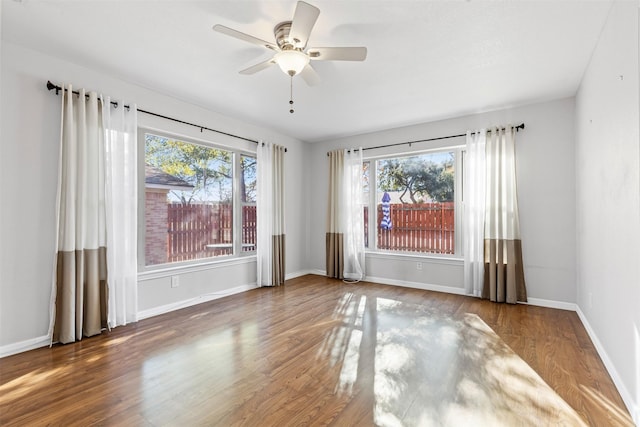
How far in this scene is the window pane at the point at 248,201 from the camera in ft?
15.9

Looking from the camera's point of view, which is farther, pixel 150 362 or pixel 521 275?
pixel 521 275

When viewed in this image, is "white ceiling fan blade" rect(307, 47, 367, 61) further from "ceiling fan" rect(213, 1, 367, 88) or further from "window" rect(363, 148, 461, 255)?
"window" rect(363, 148, 461, 255)

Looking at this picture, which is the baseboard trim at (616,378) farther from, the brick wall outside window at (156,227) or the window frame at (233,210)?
the brick wall outside window at (156,227)

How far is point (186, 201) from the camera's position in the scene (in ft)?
13.3

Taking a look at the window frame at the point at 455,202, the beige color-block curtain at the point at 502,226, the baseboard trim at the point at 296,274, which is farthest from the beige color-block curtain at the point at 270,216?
the beige color-block curtain at the point at 502,226

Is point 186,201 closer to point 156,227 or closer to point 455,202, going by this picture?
point 156,227

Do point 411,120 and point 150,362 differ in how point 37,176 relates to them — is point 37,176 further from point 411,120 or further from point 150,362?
point 411,120

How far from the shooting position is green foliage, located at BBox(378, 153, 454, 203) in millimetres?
4746

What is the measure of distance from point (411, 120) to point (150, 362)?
4.43 m

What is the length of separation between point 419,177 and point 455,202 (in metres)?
0.70

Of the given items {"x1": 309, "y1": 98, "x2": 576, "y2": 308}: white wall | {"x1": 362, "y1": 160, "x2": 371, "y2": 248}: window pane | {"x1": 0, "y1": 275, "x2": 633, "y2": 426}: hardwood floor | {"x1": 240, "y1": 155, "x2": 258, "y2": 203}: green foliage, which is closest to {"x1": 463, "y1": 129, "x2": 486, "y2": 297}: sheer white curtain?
{"x1": 309, "y1": 98, "x2": 576, "y2": 308}: white wall

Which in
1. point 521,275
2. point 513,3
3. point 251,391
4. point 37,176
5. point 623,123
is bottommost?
point 251,391

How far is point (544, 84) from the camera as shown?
334 centimetres

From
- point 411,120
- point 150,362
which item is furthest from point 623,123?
point 150,362
